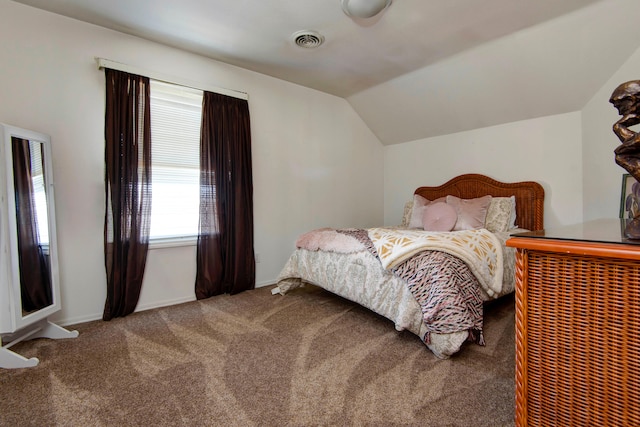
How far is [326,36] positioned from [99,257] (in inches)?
108

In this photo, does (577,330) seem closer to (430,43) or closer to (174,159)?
(430,43)

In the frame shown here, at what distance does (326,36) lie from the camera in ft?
8.46

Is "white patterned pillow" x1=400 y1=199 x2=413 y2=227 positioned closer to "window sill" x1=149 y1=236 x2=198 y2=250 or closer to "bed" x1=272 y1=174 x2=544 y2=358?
"bed" x1=272 y1=174 x2=544 y2=358

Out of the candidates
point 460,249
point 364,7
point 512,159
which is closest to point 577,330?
point 460,249

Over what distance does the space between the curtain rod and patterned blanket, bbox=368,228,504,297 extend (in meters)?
2.16

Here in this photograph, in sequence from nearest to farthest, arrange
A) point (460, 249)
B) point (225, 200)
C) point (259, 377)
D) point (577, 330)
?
point (577, 330)
point (259, 377)
point (460, 249)
point (225, 200)

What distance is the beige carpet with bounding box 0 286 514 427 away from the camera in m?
1.32

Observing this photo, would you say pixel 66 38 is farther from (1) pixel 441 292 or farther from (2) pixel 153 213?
(1) pixel 441 292

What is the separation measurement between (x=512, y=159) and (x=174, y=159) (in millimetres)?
3746

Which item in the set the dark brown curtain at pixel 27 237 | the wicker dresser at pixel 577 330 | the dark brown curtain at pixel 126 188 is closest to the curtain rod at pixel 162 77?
the dark brown curtain at pixel 126 188

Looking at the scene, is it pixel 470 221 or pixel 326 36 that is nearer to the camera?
pixel 326 36

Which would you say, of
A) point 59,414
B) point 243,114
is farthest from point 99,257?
point 243,114

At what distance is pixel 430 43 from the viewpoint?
270 centimetres

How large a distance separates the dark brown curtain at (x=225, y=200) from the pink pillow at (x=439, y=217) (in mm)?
2008
